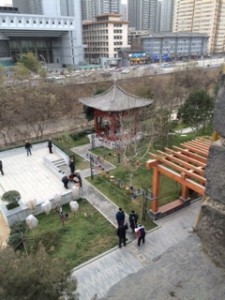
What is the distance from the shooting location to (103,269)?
829 centimetres

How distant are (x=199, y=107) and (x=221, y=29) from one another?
8357 centimetres

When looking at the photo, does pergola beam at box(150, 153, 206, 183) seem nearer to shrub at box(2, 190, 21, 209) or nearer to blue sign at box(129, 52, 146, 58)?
shrub at box(2, 190, 21, 209)

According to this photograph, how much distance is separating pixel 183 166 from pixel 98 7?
309 feet

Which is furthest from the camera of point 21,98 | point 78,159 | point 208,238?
point 21,98

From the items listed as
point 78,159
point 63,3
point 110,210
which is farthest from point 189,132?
point 63,3

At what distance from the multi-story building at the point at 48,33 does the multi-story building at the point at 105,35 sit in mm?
5473

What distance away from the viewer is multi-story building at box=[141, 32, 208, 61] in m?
71.9

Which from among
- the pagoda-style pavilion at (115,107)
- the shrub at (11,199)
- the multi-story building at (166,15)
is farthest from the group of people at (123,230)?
the multi-story building at (166,15)

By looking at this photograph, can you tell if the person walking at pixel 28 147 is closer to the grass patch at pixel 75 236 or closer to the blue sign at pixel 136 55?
the grass patch at pixel 75 236

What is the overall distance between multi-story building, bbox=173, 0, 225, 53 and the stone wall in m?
96.7

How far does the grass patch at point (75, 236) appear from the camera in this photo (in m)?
8.95

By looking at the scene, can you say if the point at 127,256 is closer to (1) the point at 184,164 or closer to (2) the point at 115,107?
(1) the point at 184,164

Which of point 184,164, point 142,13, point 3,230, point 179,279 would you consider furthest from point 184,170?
point 142,13

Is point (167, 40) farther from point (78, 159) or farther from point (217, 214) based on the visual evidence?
point (217, 214)
